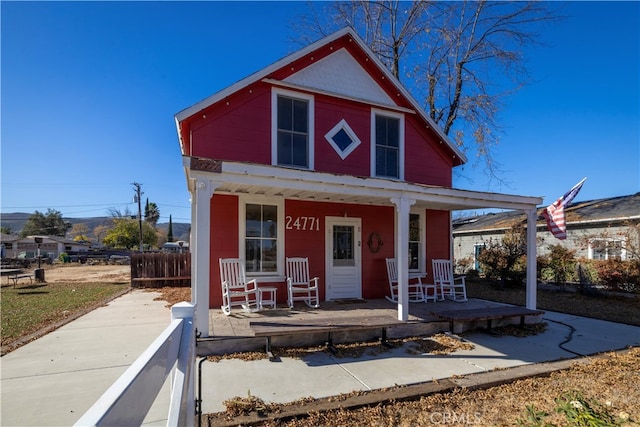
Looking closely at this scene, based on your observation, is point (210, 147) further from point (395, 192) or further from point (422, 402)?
point (422, 402)

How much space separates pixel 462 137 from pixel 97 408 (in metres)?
16.8

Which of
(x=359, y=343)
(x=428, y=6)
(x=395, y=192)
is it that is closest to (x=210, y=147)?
(x=395, y=192)

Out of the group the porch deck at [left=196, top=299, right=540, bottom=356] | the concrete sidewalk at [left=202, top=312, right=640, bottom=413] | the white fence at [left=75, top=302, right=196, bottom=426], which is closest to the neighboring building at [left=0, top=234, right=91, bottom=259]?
the porch deck at [left=196, top=299, right=540, bottom=356]

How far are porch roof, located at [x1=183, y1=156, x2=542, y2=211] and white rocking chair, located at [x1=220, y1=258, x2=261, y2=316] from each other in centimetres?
152

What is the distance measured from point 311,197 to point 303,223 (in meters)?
0.66

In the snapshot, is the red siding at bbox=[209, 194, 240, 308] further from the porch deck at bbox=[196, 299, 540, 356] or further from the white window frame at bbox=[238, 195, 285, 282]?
the porch deck at bbox=[196, 299, 540, 356]

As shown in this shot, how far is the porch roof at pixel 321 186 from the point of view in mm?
5143

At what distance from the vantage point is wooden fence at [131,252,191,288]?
523 inches

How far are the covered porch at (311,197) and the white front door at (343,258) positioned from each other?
0.40m

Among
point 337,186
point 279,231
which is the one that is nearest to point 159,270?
point 279,231

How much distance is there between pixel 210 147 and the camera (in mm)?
7086

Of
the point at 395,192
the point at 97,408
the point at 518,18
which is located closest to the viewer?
the point at 97,408

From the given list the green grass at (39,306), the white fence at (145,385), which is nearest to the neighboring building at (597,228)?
the white fence at (145,385)

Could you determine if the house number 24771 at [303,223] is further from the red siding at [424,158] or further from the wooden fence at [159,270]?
the wooden fence at [159,270]
